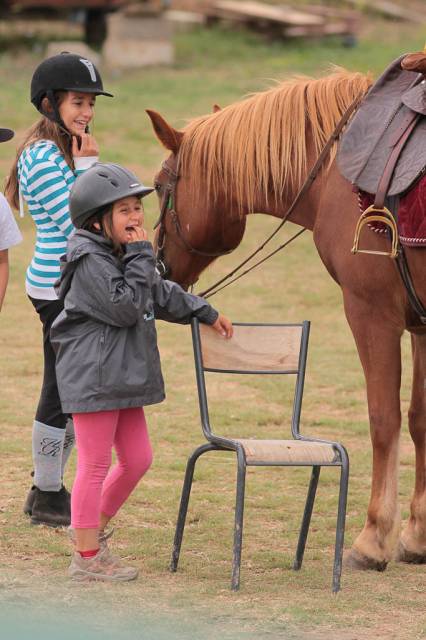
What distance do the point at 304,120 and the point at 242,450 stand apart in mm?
1553

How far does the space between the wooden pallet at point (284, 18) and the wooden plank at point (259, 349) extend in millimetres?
15045

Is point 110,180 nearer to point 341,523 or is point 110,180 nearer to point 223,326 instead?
point 223,326

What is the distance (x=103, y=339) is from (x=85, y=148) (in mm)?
1094

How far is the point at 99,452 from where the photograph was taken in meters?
4.40

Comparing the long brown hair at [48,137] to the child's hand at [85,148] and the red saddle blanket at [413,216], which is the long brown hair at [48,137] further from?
the red saddle blanket at [413,216]

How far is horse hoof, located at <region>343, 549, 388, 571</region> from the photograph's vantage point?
4793 millimetres

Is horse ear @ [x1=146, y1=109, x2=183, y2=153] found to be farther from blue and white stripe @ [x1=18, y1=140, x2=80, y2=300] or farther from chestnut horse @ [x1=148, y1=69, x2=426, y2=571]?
blue and white stripe @ [x1=18, y1=140, x2=80, y2=300]

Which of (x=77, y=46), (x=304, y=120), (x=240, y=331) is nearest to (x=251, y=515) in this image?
(x=240, y=331)

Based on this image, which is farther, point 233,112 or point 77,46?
point 77,46

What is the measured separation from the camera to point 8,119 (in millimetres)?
14672

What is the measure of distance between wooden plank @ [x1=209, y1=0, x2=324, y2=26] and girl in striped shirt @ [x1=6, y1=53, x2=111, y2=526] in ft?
47.6

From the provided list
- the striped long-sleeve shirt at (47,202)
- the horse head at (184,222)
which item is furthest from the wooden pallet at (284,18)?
the striped long-sleeve shirt at (47,202)

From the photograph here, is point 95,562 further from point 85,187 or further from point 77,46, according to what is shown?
point 77,46

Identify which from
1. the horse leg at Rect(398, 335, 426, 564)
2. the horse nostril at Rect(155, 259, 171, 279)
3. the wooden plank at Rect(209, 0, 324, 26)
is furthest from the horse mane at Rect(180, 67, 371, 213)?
the wooden plank at Rect(209, 0, 324, 26)
